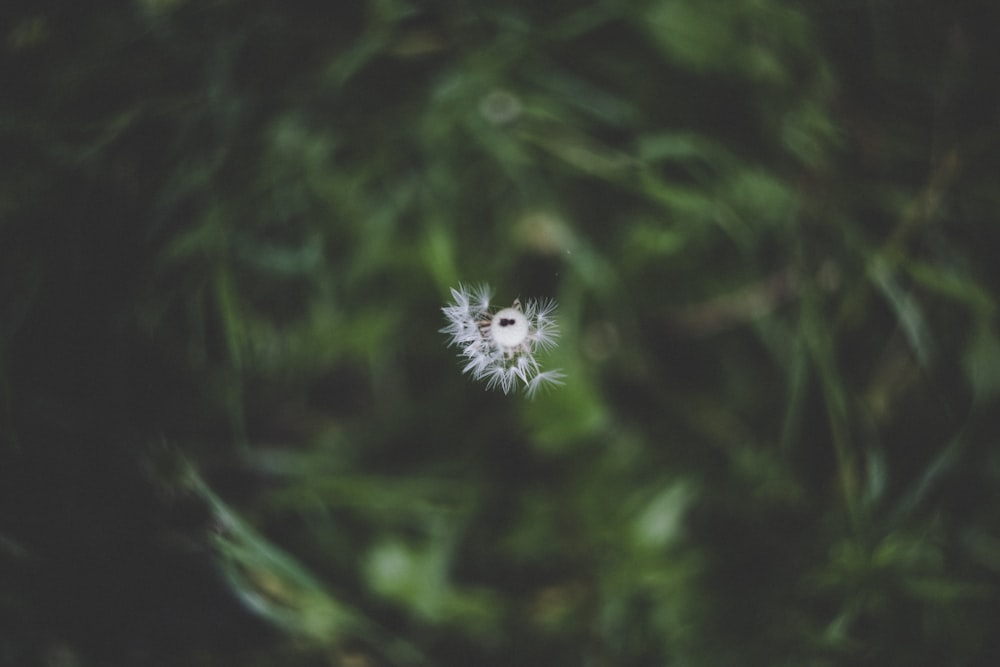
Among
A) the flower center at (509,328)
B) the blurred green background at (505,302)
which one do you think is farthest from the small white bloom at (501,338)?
the blurred green background at (505,302)

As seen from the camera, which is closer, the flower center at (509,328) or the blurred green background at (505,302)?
the flower center at (509,328)

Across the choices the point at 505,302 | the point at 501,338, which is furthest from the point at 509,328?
the point at 505,302

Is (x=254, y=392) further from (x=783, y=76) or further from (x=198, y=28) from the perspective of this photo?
(x=783, y=76)

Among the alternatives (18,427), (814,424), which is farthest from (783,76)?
(18,427)

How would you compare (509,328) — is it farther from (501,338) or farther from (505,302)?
(505,302)

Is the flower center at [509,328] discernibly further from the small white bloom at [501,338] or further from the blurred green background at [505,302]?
the blurred green background at [505,302]

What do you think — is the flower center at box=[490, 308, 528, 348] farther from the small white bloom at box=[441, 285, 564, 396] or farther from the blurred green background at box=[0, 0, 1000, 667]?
the blurred green background at box=[0, 0, 1000, 667]
